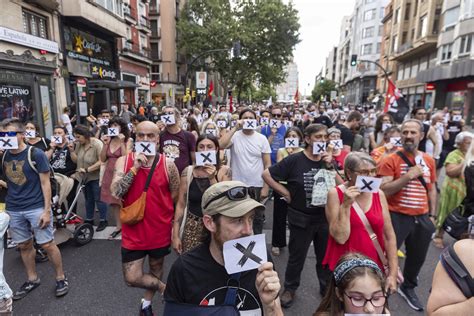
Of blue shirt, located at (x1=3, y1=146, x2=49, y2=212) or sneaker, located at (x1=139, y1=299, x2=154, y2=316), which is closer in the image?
sneaker, located at (x1=139, y1=299, x2=154, y2=316)

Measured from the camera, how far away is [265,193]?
13.6ft

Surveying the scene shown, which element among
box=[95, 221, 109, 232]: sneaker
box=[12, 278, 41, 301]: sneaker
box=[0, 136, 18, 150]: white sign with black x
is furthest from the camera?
box=[95, 221, 109, 232]: sneaker

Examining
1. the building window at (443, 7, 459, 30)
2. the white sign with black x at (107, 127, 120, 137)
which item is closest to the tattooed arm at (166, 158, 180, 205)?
the white sign with black x at (107, 127, 120, 137)

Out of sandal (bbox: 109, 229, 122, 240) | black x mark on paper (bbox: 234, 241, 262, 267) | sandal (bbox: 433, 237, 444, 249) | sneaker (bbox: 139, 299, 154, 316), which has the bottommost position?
sandal (bbox: 109, 229, 122, 240)

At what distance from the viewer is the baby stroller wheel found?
184 inches

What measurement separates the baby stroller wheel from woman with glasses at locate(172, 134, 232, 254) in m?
2.58

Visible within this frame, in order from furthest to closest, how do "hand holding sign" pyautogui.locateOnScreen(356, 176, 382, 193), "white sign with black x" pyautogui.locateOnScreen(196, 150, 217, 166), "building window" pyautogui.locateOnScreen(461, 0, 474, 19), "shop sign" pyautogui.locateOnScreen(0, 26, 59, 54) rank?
"building window" pyautogui.locateOnScreen(461, 0, 474, 19) < "shop sign" pyautogui.locateOnScreen(0, 26, 59, 54) < "white sign with black x" pyautogui.locateOnScreen(196, 150, 217, 166) < "hand holding sign" pyautogui.locateOnScreen(356, 176, 382, 193)

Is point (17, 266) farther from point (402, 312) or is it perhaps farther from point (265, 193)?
point (402, 312)

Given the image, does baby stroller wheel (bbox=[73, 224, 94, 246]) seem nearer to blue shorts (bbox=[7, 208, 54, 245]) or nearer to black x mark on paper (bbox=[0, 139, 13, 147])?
blue shorts (bbox=[7, 208, 54, 245])

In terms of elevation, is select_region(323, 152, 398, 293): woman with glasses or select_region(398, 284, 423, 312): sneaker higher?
select_region(323, 152, 398, 293): woman with glasses

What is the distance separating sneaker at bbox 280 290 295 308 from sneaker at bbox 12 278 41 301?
115 inches

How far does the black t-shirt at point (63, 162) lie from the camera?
507 cm

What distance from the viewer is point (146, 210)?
2.81 meters

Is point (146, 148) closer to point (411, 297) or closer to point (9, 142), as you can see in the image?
point (9, 142)
